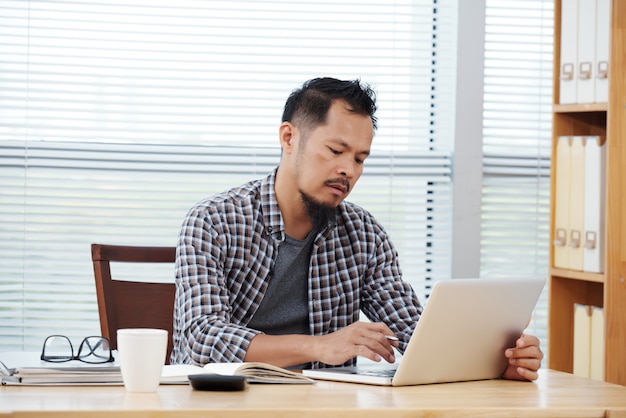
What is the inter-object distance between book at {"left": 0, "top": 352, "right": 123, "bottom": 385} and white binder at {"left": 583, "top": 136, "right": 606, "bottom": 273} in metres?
1.63

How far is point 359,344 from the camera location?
5.68 feet

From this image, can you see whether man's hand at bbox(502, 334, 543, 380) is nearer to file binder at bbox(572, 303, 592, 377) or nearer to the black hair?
the black hair

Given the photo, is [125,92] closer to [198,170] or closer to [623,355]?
[198,170]

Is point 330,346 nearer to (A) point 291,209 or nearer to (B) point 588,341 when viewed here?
(A) point 291,209

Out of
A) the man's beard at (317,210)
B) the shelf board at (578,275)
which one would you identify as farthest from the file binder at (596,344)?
the man's beard at (317,210)

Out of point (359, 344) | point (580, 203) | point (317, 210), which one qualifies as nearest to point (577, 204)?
point (580, 203)

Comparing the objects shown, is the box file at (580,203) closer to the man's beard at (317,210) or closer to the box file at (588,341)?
the box file at (588,341)

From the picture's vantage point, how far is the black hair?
216cm

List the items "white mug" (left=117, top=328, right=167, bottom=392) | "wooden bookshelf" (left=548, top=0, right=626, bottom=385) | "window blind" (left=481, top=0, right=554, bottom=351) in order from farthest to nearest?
"window blind" (left=481, top=0, right=554, bottom=351) < "wooden bookshelf" (left=548, top=0, right=626, bottom=385) < "white mug" (left=117, top=328, right=167, bottom=392)

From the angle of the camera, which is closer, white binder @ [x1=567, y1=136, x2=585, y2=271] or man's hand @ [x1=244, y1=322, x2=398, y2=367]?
man's hand @ [x1=244, y1=322, x2=398, y2=367]

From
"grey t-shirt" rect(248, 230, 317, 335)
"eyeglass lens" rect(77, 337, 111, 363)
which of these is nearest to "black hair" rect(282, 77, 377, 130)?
"grey t-shirt" rect(248, 230, 317, 335)

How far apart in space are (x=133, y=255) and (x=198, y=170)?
931 mm

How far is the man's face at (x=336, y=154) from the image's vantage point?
6.93ft

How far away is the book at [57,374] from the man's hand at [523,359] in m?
0.73
